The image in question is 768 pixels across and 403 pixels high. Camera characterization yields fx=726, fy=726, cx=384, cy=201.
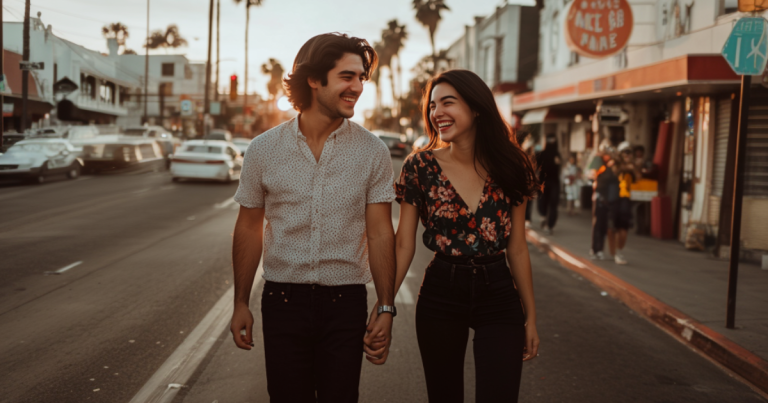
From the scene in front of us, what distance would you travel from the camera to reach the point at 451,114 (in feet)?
10.6

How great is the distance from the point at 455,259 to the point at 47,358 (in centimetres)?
361

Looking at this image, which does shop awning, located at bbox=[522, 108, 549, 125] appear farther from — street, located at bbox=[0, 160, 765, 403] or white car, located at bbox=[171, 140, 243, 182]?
street, located at bbox=[0, 160, 765, 403]

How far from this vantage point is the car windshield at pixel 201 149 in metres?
23.7

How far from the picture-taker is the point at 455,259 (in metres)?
3.08

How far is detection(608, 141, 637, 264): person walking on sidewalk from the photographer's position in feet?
35.3

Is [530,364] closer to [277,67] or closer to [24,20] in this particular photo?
[24,20]

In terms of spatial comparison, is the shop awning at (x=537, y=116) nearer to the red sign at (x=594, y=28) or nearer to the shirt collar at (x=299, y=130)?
the red sign at (x=594, y=28)

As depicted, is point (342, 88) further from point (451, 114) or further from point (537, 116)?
point (537, 116)

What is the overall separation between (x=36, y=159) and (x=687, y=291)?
832cm

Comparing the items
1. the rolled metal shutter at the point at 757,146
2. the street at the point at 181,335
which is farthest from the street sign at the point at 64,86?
the rolled metal shutter at the point at 757,146

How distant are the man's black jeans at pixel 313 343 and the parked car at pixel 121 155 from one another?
62.4 ft

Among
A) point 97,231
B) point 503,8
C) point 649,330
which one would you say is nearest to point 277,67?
point 503,8

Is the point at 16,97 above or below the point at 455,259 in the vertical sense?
above

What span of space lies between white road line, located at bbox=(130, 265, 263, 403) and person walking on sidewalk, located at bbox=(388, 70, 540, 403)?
2.20 meters
